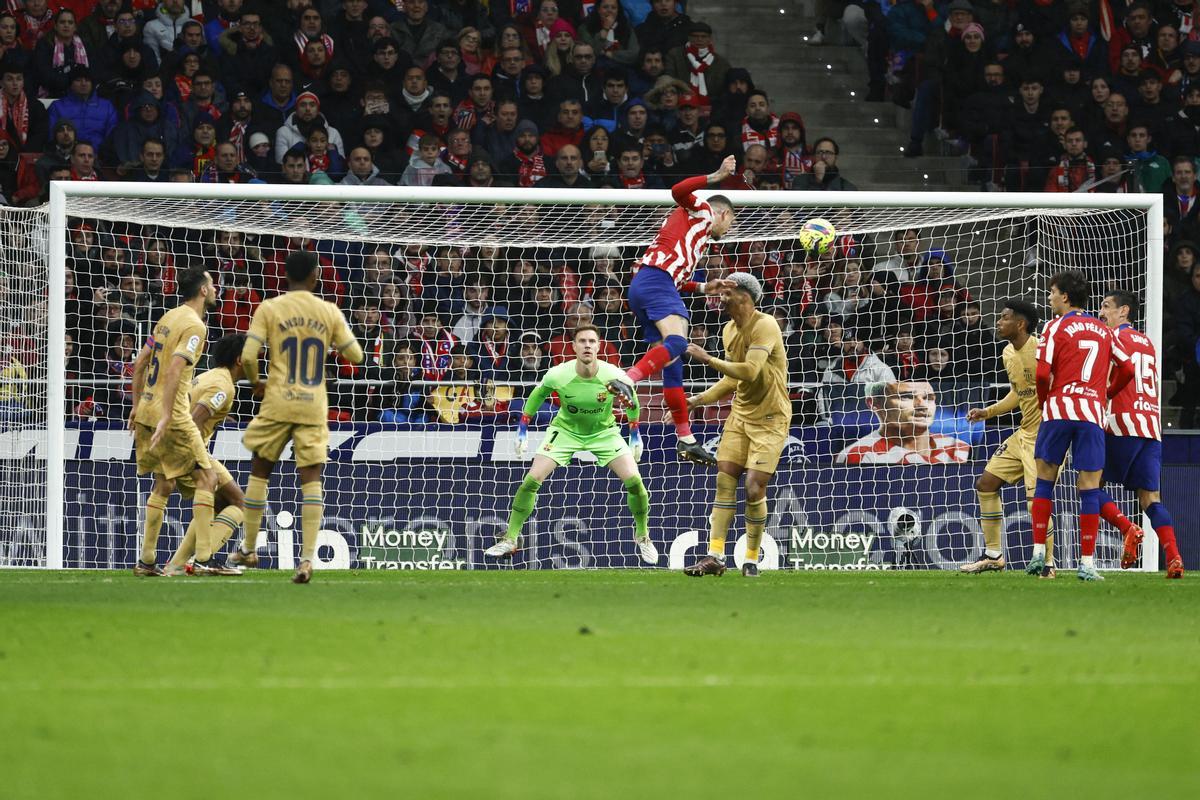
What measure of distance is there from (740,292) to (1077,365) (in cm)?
237

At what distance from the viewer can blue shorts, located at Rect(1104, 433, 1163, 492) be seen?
1240 cm

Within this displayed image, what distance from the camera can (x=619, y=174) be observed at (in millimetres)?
17047

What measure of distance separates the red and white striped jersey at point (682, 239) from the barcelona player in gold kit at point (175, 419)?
3154 millimetres

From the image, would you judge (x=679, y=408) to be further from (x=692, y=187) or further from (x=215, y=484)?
(x=215, y=484)

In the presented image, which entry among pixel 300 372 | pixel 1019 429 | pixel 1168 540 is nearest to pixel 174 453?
pixel 300 372

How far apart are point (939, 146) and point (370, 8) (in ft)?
23.0

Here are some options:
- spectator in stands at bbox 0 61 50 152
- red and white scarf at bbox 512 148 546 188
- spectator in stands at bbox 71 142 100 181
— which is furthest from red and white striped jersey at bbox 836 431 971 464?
spectator in stands at bbox 0 61 50 152

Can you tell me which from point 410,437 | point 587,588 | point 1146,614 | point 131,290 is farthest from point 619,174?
point 1146,614

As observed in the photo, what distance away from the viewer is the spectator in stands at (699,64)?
19.7 metres

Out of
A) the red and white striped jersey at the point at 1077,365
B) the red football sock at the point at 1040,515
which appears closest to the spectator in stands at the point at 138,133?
the red and white striped jersey at the point at 1077,365

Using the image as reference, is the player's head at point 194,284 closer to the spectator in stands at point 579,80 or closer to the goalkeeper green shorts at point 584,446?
the goalkeeper green shorts at point 584,446

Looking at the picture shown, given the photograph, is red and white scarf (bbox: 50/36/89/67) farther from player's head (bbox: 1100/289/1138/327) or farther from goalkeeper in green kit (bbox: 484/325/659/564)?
player's head (bbox: 1100/289/1138/327)

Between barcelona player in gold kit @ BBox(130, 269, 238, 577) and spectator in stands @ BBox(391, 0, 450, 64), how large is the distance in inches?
316

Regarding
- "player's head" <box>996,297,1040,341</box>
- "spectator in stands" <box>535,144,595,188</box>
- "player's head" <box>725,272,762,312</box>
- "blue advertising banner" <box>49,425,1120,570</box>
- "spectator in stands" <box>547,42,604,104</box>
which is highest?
"spectator in stands" <box>547,42,604,104</box>
